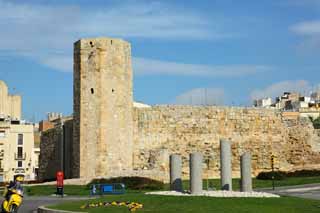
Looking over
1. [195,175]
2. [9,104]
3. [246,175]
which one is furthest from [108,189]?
[9,104]

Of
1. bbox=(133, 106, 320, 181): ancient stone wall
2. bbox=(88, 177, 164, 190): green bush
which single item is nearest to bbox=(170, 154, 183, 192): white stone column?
bbox=(88, 177, 164, 190): green bush

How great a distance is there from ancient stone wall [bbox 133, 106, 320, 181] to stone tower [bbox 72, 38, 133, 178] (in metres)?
2.11

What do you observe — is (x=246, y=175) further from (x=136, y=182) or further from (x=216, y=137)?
(x=216, y=137)

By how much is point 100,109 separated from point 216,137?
9.78m

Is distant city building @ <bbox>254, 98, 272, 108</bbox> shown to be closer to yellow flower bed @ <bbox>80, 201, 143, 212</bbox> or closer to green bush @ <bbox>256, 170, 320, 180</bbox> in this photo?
green bush @ <bbox>256, 170, 320, 180</bbox>

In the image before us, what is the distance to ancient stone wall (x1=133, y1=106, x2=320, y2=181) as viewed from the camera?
4109 cm

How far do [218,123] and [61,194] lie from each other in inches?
667

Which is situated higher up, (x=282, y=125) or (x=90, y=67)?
(x=90, y=67)

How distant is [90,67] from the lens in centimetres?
3850

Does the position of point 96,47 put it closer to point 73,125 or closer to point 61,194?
point 73,125

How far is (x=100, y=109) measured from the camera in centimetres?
3822

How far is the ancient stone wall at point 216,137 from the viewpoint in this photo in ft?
135

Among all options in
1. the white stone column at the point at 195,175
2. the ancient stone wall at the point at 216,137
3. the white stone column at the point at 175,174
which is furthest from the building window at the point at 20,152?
the white stone column at the point at 195,175

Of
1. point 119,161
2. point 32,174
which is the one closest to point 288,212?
point 119,161
